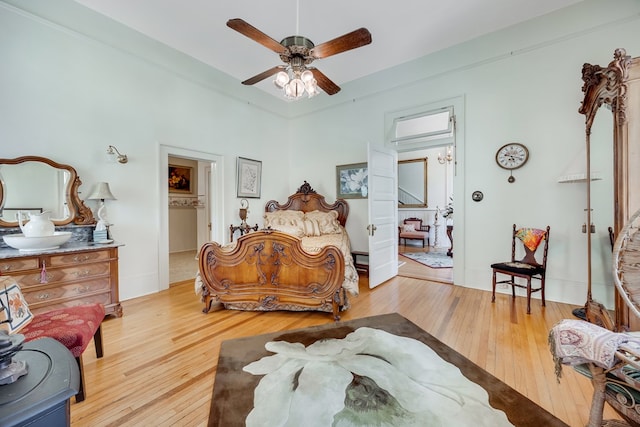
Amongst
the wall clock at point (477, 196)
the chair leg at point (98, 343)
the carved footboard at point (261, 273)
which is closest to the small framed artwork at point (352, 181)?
the wall clock at point (477, 196)

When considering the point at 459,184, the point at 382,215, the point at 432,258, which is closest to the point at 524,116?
the point at 459,184

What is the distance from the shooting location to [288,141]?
237 inches

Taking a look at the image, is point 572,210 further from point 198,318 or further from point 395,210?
point 198,318

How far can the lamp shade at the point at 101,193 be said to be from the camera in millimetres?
3116

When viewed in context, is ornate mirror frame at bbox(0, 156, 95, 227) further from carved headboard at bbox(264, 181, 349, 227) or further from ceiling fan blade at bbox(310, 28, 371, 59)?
ceiling fan blade at bbox(310, 28, 371, 59)

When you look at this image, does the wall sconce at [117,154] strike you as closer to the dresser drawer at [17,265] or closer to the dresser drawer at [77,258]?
the dresser drawer at [77,258]

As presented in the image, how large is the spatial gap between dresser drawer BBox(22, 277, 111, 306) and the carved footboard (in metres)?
1.03

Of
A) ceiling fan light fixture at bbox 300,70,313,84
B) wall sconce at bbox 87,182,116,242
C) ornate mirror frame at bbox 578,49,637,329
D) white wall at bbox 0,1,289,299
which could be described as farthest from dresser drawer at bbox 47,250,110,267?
ornate mirror frame at bbox 578,49,637,329

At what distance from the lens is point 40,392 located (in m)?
0.77

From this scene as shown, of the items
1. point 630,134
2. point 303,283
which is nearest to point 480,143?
point 630,134

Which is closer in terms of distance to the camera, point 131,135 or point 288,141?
point 131,135

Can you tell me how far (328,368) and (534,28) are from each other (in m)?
4.80

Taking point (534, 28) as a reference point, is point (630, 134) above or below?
below

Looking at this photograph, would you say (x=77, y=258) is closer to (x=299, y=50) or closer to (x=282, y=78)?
(x=282, y=78)
